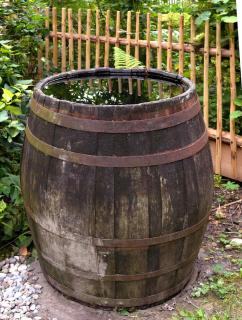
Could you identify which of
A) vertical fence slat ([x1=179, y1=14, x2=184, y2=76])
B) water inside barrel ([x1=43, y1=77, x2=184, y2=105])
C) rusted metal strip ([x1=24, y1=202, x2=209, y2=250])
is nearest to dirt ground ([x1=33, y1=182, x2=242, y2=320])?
rusted metal strip ([x1=24, y1=202, x2=209, y2=250])

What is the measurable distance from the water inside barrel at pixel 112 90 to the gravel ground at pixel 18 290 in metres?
1.21

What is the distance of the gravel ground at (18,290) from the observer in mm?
2732

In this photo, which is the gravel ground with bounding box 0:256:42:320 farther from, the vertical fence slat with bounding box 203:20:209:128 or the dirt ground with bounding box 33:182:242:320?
the vertical fence slat with bounding box 203:20:209:128

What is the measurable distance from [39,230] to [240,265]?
140 cm

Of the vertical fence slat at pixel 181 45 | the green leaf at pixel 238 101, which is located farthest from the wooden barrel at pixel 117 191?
the vertical fence slat at pixel 181 45

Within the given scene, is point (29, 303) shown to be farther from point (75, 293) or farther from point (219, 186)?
point (219, 186)

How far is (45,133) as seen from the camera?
8.00 ft

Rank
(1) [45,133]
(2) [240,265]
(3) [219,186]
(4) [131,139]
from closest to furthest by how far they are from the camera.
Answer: (4) [131,139] → (1) [45,133] → (2) [240,265] → (3) [219,186]

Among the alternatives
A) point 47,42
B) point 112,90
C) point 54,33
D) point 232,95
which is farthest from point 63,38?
point 112,90

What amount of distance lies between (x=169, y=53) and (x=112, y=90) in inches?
66.8

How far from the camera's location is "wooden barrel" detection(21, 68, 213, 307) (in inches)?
90.0

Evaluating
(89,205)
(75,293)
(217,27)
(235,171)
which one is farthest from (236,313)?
(217,27)

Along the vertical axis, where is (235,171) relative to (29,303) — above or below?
above

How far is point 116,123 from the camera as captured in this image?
2.25 metres
